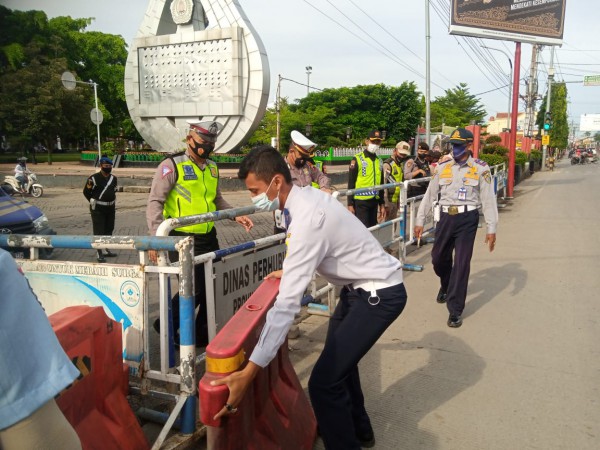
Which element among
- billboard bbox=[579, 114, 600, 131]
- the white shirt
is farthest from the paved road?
billboard bbox=[579, 114, 600, 131]

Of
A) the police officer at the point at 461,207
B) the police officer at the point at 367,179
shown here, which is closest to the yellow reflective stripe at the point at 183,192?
the police officer at the point at 461,207

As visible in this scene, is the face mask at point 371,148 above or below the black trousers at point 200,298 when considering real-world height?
above

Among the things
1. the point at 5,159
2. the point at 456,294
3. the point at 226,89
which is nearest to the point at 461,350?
the point at 456,294

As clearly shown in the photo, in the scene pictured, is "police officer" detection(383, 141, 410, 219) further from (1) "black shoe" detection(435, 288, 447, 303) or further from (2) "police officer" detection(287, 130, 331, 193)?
(1) "black shoe" detection(435, 288, 447, 303)

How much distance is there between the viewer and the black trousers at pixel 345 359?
2350mm

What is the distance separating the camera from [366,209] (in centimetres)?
723

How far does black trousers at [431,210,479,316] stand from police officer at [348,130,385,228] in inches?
81.0

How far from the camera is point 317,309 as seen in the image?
16.6ft

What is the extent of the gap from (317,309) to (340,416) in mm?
2711

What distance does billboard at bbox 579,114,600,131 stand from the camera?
302 feet

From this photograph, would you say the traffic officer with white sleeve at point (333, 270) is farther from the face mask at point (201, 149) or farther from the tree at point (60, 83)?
the tree at point (60, 83)

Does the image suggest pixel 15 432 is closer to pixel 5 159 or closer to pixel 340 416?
pixel 5 159

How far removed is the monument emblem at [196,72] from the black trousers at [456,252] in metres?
15.6

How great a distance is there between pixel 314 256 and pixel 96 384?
1.20 metres
